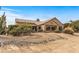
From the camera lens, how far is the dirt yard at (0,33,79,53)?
262cm

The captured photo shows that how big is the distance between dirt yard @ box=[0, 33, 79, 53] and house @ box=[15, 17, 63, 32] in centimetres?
7

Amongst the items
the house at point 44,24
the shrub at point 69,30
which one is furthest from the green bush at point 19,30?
the shrub at point 69,30

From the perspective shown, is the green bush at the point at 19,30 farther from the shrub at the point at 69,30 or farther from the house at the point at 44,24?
the shrub at the point at 69,30

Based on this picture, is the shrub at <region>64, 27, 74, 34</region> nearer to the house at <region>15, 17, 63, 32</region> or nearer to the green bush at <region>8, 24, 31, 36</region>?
the house at <region>15, 17, 63, 32</region>

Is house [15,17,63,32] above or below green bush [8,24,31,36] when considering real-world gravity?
above

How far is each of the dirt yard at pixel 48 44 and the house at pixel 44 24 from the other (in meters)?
0.07

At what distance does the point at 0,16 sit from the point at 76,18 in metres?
0.83

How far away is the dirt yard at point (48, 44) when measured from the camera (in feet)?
8.60

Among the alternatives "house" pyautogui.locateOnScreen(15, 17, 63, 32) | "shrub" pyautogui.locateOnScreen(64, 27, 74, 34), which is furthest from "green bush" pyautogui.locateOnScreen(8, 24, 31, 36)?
"shrub" pyautogui.locateOnScreen(64, 27, 74, 34)

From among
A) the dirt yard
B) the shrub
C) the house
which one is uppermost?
the house

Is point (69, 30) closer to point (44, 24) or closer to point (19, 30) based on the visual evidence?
point (44, 24)

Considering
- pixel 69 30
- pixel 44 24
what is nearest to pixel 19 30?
pixel 44 24

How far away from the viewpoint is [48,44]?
2650 mm
